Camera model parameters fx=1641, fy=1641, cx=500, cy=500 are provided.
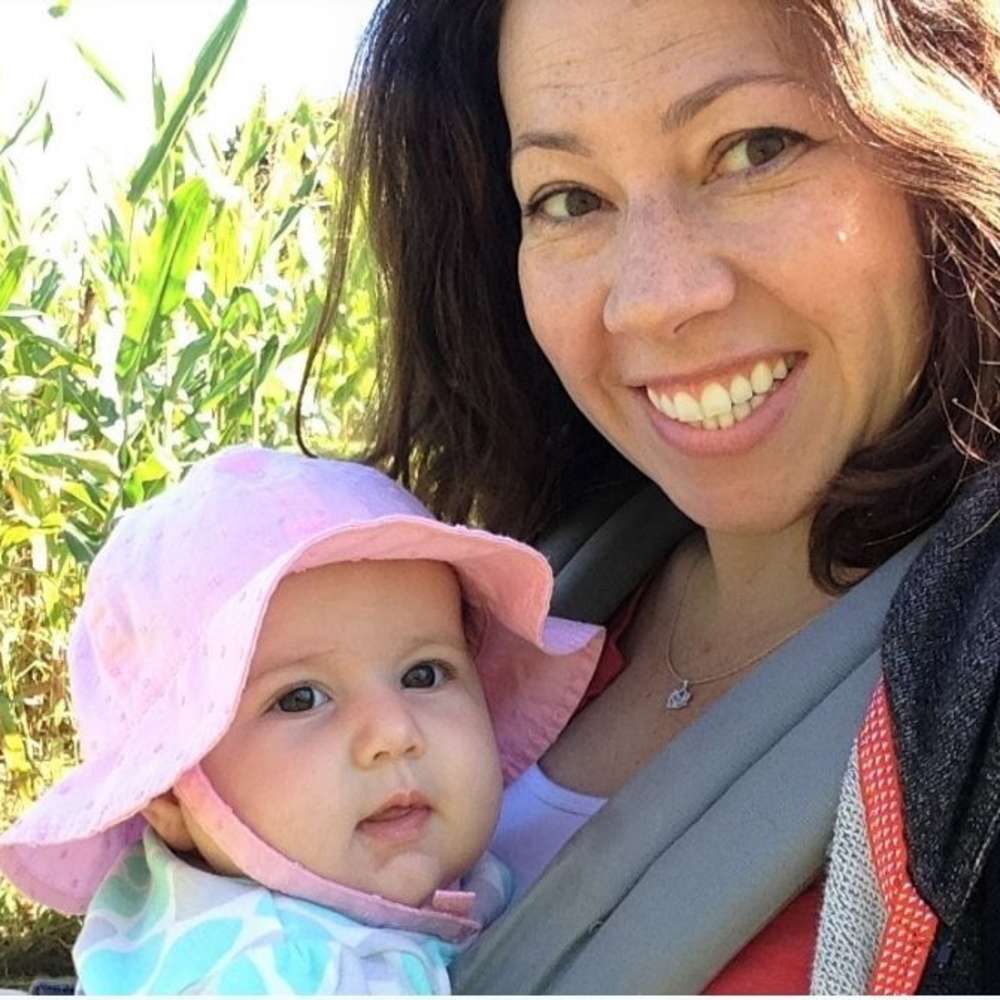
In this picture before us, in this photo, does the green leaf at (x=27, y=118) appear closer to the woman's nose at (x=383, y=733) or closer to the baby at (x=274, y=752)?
the baby at (x=274, y=752)

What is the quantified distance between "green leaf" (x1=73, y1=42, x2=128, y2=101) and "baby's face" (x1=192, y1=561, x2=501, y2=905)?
1.35 meters

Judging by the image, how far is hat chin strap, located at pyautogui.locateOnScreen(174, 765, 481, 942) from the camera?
1193 millimetres

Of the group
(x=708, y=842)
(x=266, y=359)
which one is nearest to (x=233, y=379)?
(x=266, y=359)

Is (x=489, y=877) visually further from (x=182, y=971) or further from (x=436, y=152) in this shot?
(x=436, y=152)

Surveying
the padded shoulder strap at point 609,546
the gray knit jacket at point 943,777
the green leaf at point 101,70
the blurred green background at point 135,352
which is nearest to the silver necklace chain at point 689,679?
the padded shoulder strap at point 609,546

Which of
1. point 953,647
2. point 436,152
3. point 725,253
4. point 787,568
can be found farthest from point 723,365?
point 436,152

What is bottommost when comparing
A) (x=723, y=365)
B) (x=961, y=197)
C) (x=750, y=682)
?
(x=750, y=682)

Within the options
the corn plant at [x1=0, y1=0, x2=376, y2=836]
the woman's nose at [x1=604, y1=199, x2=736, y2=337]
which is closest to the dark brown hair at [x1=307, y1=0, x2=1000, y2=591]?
the woman's nose at [x1=604, y1=199, x2=736, y2=337]

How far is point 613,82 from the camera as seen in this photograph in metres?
1.31

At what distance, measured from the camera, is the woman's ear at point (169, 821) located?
126 cm

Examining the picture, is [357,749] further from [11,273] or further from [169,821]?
[11,273]

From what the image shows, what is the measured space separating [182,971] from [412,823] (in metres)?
0.20

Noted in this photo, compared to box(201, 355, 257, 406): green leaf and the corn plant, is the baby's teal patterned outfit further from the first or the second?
box(201, 355, 257, 406): green leaf

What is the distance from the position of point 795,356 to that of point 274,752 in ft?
1.70
